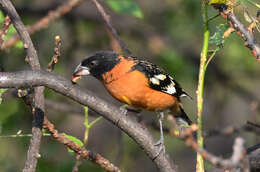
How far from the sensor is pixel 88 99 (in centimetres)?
254

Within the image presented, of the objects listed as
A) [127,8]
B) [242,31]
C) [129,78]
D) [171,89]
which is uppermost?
[242,31]

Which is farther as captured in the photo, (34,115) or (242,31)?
(34,115)

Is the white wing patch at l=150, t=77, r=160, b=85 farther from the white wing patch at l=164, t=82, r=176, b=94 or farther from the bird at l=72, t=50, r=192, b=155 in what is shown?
the white wing patch at l=164, t=82, r=176, b=94

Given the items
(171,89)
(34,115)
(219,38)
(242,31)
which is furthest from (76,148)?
(171,89)

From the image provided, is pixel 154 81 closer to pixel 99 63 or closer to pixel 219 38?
pixel 99 63

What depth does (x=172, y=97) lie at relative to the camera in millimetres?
4969

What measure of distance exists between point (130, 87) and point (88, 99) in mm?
1791

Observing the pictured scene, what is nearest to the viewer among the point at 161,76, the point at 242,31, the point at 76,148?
the point at 242,31

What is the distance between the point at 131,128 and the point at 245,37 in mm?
964

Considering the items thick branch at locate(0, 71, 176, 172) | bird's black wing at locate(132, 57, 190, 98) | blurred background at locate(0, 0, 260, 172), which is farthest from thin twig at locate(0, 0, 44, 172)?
blurred background at locate(0, 0, 260, 172)

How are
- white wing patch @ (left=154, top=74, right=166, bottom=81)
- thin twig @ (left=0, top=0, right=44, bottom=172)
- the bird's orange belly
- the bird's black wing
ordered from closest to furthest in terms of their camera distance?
thin twig @ (left=0, top=0, right=44, bottom=172) → the bird's orange belly → the bird's black wing → white wing patch @ (left=154, top=74, right=166, bottom=81)

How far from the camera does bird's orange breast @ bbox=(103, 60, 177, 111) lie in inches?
169

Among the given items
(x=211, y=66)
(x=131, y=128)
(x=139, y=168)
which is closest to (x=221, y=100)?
(x=211, y=66)

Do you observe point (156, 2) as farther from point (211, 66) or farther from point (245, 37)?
point (245, 37)
